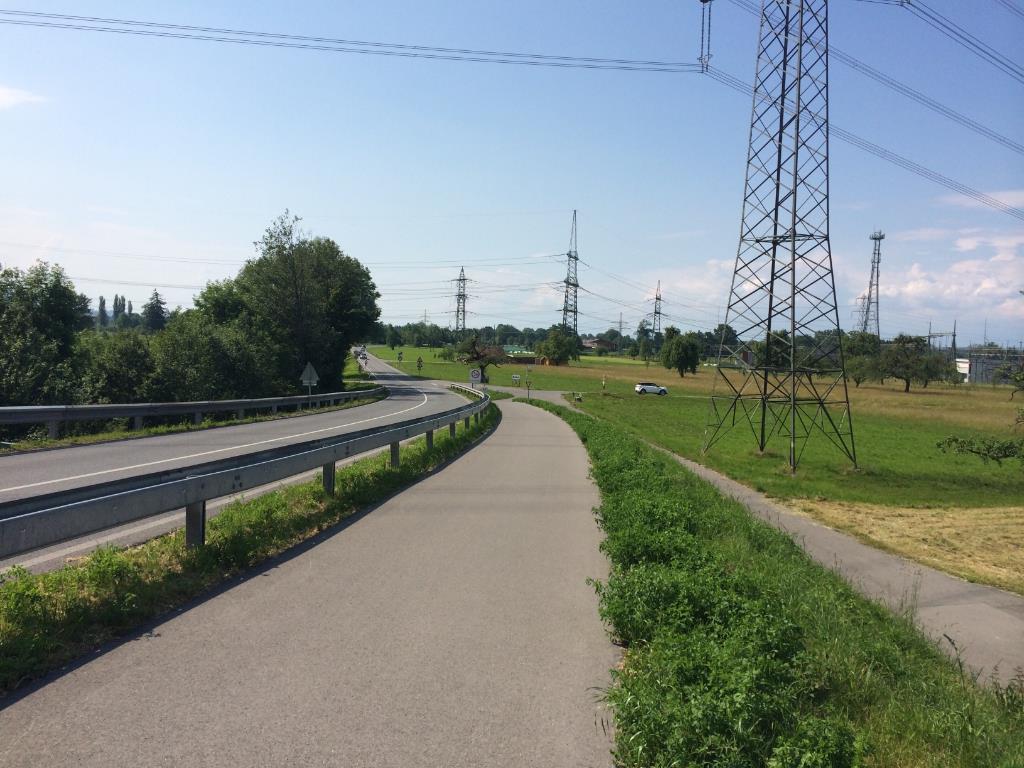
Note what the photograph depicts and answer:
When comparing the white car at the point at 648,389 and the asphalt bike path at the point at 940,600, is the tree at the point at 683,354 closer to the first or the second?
the white car at the point at 648,389

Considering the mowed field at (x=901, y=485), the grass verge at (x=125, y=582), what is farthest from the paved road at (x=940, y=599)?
the grass verge at (x=125, y=582)

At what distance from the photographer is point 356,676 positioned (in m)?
4.77

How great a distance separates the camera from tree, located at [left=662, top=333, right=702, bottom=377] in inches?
4636

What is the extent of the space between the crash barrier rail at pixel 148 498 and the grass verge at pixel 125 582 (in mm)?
345

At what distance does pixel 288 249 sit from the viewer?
57.0 m

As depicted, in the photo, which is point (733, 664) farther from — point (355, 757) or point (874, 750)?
point (355, 757)

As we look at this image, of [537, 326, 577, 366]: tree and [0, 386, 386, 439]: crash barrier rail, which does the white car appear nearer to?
[0, 386, 386, 439]: crash barrier rail

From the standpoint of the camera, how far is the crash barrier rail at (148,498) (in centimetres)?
530

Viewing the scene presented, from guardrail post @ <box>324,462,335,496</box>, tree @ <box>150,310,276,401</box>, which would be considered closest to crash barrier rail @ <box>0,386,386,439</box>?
tree @ <box>150,310,276,401</box>

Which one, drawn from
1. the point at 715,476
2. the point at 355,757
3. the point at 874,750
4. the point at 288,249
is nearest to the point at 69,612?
the point at 355,757

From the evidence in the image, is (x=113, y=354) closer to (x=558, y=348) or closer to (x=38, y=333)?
(x=38, y=333)

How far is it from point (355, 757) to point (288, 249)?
56544 mm

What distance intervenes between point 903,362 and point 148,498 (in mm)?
103135

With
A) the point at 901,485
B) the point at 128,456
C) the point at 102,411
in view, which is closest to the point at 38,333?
the point at 102,411
